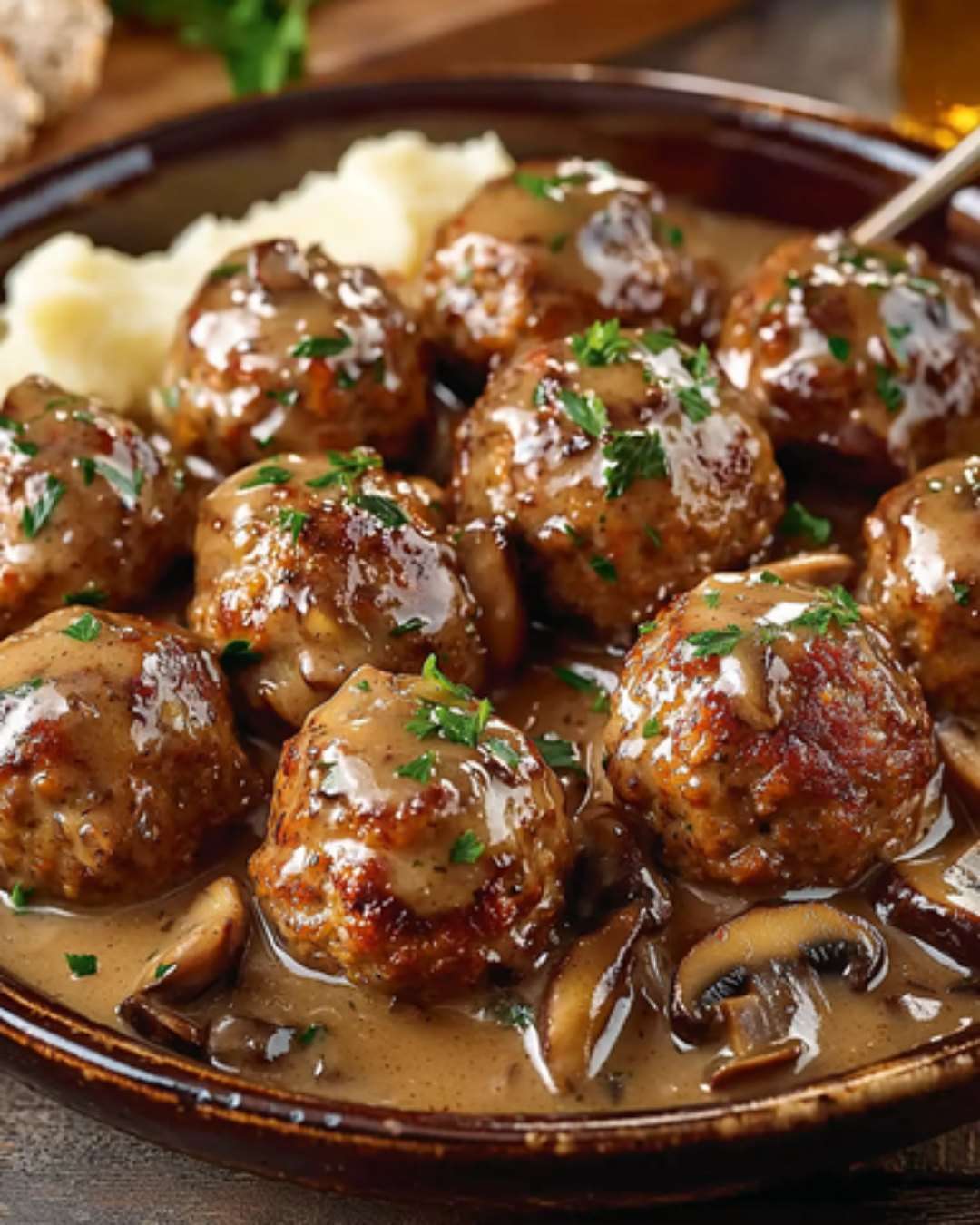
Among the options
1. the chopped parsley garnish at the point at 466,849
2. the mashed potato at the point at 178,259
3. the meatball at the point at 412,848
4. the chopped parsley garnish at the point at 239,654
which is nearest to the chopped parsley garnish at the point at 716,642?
the meatball at the point at 412,848

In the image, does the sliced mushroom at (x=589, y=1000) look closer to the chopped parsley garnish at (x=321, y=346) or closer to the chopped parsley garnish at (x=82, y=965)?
the chopped parsley garnish at (x=82, y=965)

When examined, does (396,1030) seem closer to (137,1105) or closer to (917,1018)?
(137,1105)

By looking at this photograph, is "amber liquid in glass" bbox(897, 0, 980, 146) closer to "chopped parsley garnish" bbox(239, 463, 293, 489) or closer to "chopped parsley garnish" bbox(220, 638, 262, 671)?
"chopped parsley garnish" bbox(239, 463, 293, 489)

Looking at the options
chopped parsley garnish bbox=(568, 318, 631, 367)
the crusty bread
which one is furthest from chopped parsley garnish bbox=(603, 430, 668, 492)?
the crusty bread

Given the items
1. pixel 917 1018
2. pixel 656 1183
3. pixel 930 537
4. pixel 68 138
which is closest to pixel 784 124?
pixel 930 537

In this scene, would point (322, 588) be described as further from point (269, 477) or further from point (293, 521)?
point (269, 477)
